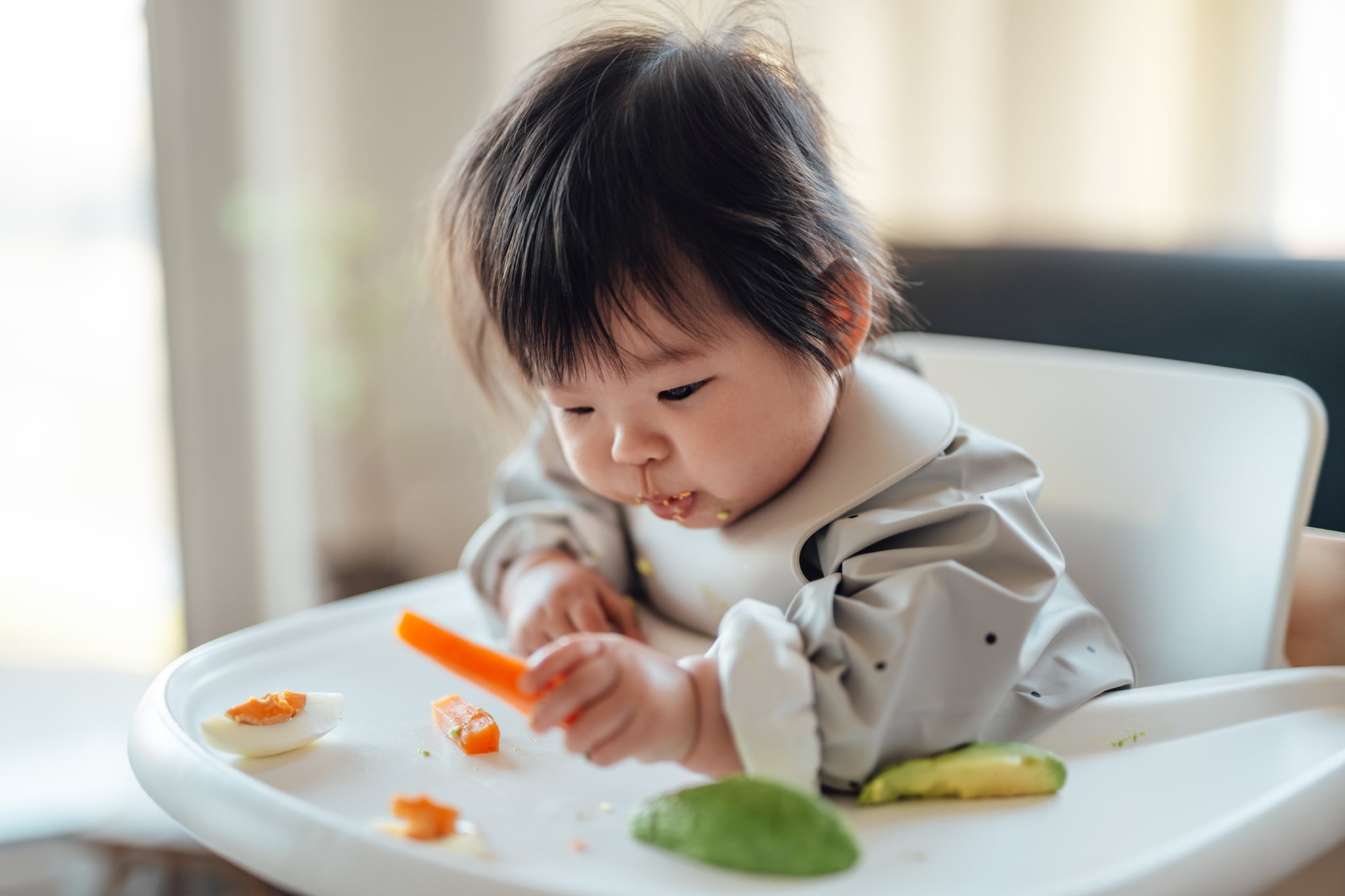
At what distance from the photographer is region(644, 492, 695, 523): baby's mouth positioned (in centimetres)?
68

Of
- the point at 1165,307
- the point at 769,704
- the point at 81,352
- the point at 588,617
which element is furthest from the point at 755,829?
the point at 81,352

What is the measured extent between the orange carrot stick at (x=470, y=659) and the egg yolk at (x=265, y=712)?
8cm

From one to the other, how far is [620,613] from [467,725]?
0.20 m

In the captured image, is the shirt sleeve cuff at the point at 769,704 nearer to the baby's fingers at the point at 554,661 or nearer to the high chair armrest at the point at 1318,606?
the baby's fingers at the point at 554,661

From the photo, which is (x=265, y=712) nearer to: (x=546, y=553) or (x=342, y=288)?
(x=546, y=553)

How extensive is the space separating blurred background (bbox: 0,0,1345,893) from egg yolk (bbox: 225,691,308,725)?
0.71 m

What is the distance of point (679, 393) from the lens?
0.62 m

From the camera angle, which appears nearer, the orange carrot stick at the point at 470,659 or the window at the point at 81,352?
the orange carrot stick at the point at 470,659

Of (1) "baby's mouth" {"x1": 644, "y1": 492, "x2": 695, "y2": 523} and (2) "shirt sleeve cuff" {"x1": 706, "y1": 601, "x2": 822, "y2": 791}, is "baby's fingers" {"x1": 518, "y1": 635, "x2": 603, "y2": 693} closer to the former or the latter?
(2) "shirt sleeve cuff" {"x1": 706, "y1": 601, "x2": 822, "y2": 791}

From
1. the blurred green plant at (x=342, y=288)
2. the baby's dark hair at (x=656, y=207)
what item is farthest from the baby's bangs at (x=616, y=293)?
the blurred green plant at (x=342, y=288)

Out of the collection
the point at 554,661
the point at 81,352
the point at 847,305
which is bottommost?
the point at 81,352

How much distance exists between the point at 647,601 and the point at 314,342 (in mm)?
1261

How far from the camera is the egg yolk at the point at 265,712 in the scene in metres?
0.56

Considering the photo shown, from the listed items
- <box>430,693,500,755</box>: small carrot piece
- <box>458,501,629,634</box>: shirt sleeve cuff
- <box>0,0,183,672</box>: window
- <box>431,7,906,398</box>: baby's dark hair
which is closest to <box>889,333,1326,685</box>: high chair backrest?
<box>431,7,906,398</box>: baby's dark hair
